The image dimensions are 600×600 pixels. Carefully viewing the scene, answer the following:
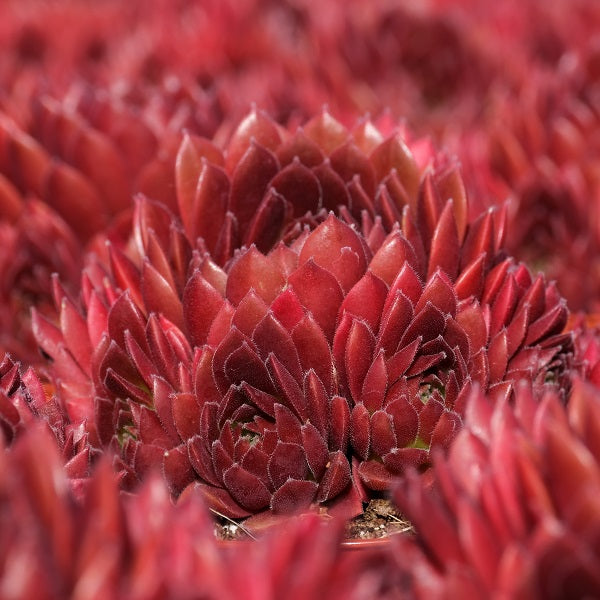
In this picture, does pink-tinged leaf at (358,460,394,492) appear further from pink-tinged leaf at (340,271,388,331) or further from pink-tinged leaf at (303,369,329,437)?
pink-tinged leaf at (340,271,388,331)

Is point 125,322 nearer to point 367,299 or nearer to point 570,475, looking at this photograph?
point 367,299

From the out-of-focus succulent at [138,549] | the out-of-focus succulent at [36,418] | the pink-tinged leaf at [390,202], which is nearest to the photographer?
the out-of-focus succulent at [138,549]

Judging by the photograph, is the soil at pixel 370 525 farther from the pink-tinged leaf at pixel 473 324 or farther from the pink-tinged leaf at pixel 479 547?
the pink-tinged leaf at pixel 479 547

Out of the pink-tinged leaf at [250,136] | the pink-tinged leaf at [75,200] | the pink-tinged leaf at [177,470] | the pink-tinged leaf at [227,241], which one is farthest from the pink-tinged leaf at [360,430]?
the pink-tinged leaf at [75,200]

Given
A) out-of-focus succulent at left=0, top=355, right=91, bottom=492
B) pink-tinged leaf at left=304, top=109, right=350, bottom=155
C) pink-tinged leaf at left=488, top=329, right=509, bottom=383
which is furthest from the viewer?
pink-tinged leaf at left=304, top=109, right=350, bottom=155

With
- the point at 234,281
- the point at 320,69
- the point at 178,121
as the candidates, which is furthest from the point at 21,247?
the point at 320,69

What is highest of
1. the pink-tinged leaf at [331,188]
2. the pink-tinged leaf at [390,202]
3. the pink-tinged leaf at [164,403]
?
the pink-tinged leaf at [331,188]

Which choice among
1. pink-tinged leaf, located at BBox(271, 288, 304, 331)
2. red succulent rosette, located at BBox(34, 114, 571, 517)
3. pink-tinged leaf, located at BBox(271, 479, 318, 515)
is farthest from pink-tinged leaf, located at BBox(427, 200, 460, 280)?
pink-tinged leaf, located at BBox(271, 479, 318, 515)
